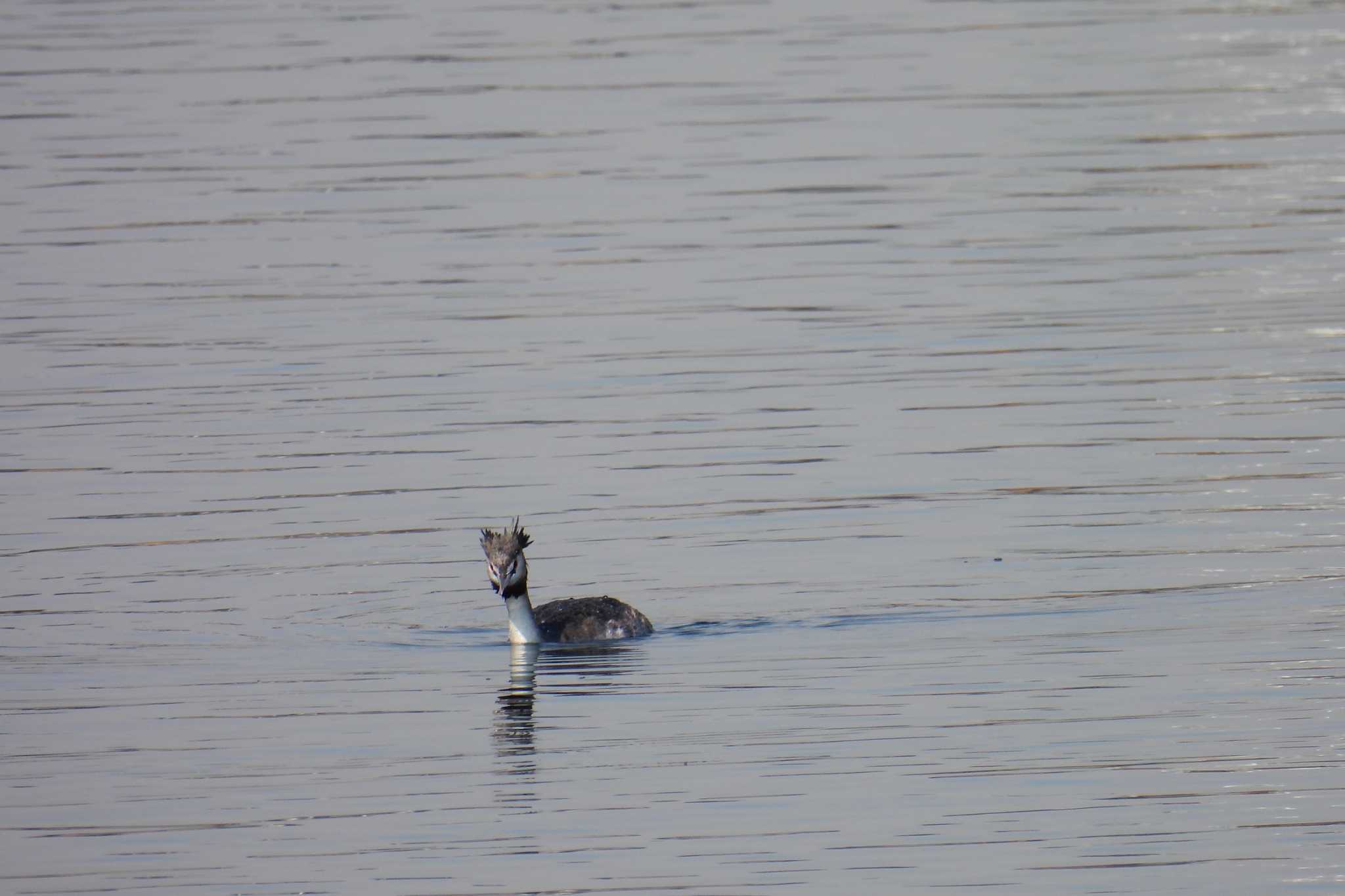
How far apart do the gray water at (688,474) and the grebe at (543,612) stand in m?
0.18

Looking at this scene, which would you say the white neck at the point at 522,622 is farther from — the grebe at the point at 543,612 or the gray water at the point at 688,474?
the gray water at the point at 688,474

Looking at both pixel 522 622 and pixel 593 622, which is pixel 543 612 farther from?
pixel 593 622

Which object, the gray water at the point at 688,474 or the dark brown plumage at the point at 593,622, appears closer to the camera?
the gray water at the point at 688,474

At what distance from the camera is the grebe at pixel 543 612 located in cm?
1523

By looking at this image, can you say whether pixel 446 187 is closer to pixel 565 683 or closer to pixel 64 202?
pixel 64 202

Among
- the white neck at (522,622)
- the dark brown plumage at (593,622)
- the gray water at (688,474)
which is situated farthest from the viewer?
the white neck at (522,622)

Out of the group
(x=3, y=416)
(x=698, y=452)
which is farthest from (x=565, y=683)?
(x=3, y=416)

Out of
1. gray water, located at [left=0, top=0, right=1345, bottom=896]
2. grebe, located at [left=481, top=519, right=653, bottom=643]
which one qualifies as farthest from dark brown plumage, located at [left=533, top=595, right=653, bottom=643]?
gray water, located at [left=0, top=0, right=1345, bottom=896]

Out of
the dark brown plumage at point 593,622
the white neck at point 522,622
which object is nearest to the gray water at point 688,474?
the dark brown plumage at point 593,622

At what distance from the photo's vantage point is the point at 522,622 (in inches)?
612

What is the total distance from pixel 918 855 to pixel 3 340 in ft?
48.3

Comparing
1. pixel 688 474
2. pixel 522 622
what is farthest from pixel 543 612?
pixel 688 474

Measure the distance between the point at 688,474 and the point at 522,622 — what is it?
12.1 ft

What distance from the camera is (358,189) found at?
30.5 meters
